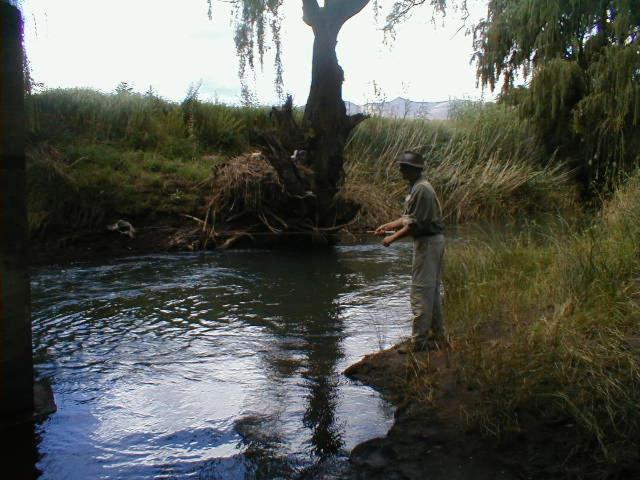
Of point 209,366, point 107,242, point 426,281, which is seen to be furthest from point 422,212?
point 107,242

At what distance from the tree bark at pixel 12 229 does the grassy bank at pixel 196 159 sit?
7.70m

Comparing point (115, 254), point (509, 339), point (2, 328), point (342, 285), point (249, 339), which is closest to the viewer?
point (2, 328)

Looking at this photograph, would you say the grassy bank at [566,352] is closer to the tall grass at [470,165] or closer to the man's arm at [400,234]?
the man's arm at [400,234]

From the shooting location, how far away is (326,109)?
50.5 ft

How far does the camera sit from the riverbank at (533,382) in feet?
14.4

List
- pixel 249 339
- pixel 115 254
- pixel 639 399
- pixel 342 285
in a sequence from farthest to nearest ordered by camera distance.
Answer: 1. pixel 115 254
2. pixel 342 285
3. pixel 249 339
4. pixel 639 399

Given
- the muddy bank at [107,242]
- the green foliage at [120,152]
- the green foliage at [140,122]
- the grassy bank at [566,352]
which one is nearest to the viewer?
the grassy bank at [566,352]

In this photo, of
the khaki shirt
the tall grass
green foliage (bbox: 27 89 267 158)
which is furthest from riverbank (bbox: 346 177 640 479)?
green foliage (bbox: 27 89 267 158)

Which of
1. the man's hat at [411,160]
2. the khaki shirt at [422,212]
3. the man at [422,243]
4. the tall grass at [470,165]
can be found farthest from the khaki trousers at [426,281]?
the tall grass at [470,165]

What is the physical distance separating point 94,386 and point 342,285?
5.43 metres

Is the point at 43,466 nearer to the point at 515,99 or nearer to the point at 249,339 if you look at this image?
the point at 249,339

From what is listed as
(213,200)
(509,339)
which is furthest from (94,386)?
(213,200)

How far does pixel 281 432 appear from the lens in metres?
5.32

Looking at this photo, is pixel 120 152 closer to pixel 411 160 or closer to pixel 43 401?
pixel 411 160
